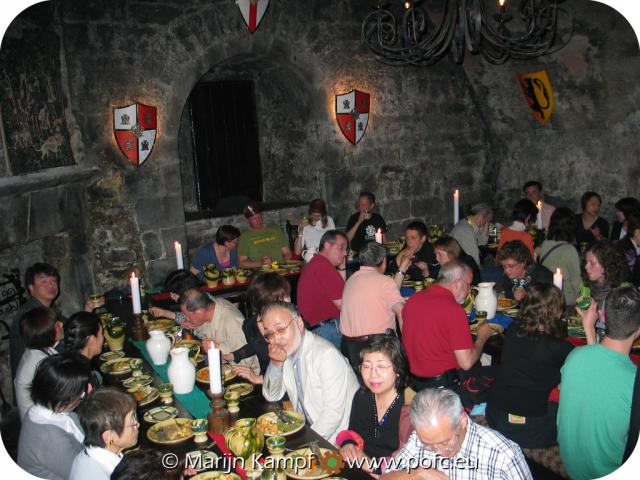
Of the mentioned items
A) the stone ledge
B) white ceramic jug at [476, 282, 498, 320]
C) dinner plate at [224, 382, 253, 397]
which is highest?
the stone ledge

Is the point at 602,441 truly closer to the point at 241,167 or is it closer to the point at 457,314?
the point at 457,314

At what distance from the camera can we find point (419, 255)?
6.04 meters

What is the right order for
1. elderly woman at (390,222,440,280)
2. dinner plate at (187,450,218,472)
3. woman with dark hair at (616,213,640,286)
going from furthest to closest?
elderly woman at (390,222,440,280) < woman with dark hair at (616,213,640,286) < dinner plate at (187,450,218,472)

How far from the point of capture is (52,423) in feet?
9.82

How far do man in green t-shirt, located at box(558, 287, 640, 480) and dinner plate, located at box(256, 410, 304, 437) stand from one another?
4.46 feet

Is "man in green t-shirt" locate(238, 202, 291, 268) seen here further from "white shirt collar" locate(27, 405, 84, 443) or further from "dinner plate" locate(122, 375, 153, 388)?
"white shirt collar" locate(27, 405, 84, 443)

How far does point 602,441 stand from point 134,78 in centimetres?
605

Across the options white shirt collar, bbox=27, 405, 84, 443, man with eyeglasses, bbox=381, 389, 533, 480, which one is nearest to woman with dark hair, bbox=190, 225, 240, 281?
white shirt collar, bbox=27, 405, 84, 443

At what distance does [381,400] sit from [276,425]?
→ 0.54m

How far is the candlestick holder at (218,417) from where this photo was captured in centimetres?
308

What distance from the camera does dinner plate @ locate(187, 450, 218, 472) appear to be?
2.75 meters

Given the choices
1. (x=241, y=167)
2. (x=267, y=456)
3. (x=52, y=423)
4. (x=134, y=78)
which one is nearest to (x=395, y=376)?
(x=267, y=456)

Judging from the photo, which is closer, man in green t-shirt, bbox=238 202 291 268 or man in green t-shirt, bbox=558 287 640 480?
man in green t-shirt, bbox=558 287 640 480

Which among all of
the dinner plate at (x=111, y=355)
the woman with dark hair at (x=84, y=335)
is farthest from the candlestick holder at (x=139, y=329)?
the woman with dark hair at (x=84, y=335)
